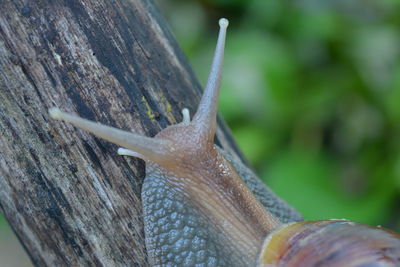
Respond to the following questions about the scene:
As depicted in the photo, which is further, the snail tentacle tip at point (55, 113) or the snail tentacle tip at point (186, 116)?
the snail tentacle tip at point (186, 116)

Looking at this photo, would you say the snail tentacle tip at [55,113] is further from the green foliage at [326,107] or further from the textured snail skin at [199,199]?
the green foliage at [326,107]

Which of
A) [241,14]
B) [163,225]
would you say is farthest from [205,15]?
[163,225]

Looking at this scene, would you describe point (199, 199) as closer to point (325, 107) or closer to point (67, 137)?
point (67, 137)

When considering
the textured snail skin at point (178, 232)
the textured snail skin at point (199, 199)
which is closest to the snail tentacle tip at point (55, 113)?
the textured snail skin at point (199, 199)

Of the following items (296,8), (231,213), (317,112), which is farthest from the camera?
(296,8)

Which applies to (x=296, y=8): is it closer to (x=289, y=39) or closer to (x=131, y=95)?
(x=289, y=39)
